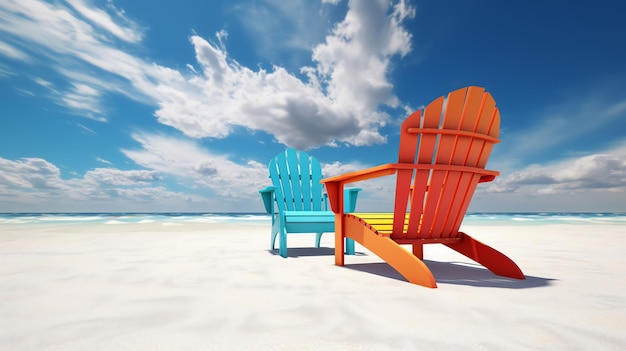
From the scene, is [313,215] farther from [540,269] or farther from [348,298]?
[540,269]

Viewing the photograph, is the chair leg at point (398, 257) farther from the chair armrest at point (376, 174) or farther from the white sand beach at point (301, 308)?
the chair armrest at point (376, 174)

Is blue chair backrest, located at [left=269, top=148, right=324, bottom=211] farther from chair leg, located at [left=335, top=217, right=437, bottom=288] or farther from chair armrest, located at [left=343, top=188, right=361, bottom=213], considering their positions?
chair leg, located at [left=335, top=217, right=437, bottom=288]

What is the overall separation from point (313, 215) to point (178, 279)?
1669 mm

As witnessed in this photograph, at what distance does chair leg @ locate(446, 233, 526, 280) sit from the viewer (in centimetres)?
263

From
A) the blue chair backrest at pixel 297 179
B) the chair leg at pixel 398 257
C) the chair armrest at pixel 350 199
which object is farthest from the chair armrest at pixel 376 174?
the blue chair backrest at pixel 297 179

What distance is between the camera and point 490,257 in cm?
272

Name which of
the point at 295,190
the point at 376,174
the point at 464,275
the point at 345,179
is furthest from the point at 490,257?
the point at 295,190

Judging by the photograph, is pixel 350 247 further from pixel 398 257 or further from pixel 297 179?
pixel 398 257

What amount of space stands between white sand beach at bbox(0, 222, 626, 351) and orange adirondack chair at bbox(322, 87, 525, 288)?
0.18 metres

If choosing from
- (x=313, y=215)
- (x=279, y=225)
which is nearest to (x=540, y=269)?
(x=313, y=215)

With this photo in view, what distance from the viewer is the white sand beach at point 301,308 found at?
1307 millimetres

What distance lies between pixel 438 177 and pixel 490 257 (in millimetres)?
987

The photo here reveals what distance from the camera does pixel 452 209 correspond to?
2.57 m

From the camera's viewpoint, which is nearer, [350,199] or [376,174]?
[376,174]
